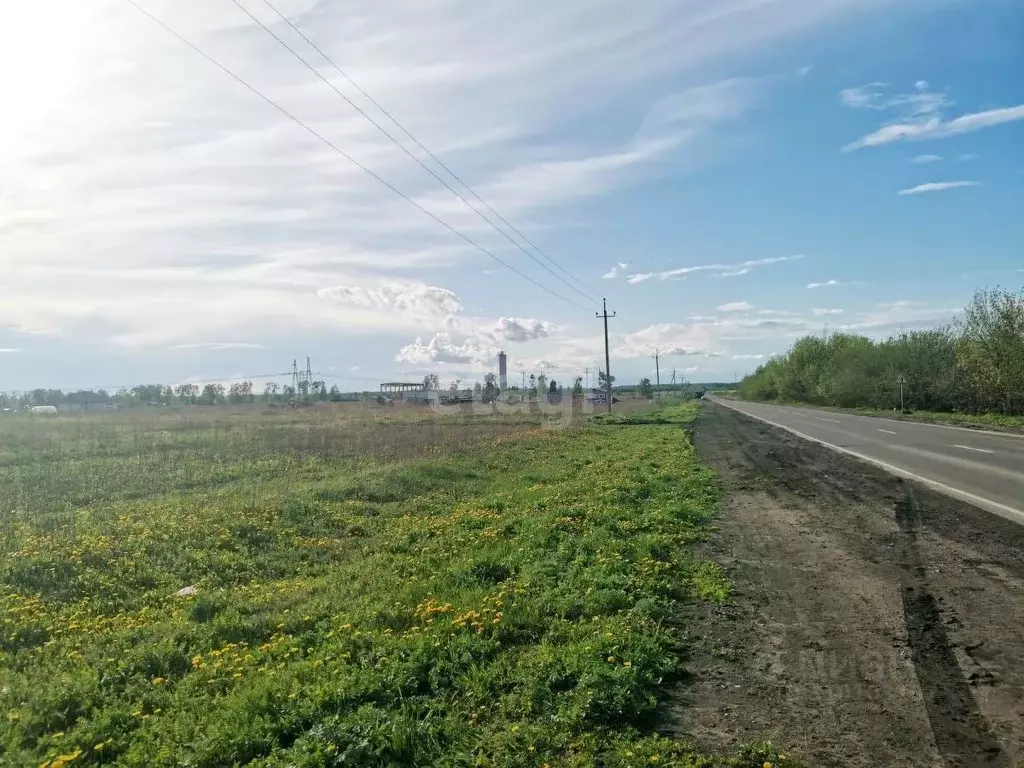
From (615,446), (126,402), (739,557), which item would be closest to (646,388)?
(126,402)

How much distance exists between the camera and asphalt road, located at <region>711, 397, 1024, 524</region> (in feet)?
40.9

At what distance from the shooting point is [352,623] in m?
6.70

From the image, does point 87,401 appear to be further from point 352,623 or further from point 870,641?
point 870,641

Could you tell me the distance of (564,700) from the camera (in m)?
4.71

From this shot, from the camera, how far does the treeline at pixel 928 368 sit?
35500mm

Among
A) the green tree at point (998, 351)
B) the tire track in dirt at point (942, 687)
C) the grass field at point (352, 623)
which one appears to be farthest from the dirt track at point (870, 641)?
the green tree at point (998, 351)

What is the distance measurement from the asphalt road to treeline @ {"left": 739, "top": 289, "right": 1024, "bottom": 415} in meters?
8.24

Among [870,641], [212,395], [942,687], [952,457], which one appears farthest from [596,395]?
[942,687]

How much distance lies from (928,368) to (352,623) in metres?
51.3

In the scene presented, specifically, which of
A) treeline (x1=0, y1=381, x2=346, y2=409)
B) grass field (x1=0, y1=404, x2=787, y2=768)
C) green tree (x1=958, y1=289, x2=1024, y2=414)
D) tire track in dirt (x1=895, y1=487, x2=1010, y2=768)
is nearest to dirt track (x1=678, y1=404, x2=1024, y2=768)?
tire track in dirt (x1=895, y1=487, x2=1010, y2=768)

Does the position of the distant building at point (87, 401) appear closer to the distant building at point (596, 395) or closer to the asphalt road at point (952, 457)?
the distant building at point (596, 395)

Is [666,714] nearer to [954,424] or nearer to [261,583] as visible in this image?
[261,583]

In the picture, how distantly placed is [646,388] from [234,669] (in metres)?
123

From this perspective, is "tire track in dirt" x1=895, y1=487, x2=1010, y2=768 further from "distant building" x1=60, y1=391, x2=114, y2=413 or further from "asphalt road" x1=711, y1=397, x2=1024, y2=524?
"distant building" x1=60, y1=391, x2=114, y2=413
